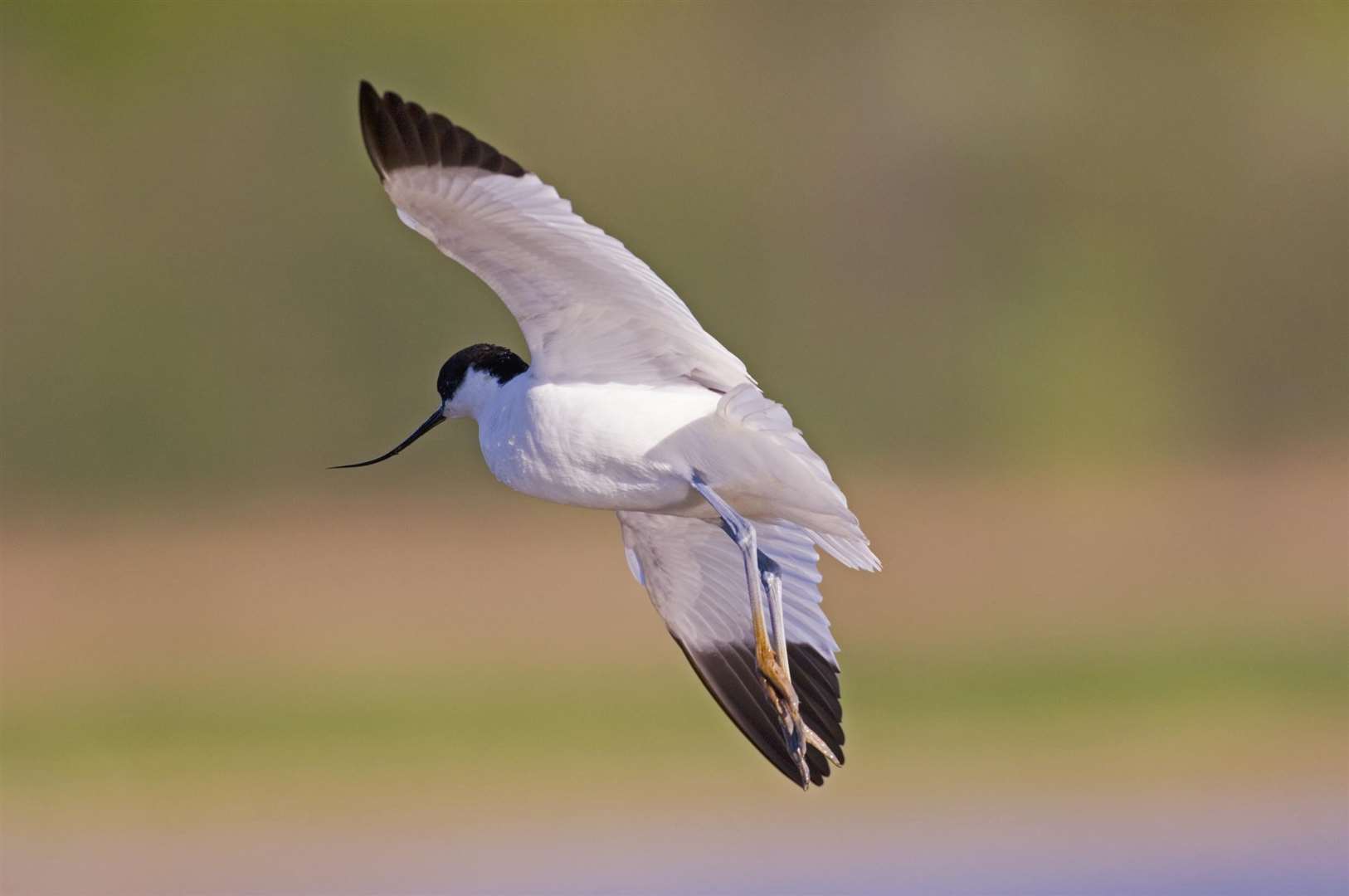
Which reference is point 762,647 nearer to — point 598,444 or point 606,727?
point 598,444

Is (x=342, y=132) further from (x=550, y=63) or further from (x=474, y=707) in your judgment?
(x=474, y=707)

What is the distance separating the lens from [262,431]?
15.3 m

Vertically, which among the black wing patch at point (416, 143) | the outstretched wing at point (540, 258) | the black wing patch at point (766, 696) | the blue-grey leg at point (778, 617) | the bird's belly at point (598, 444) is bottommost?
the black wing patch at point (766, 696)

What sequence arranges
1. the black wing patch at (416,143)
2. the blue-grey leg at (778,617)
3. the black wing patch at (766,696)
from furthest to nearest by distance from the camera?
the black wing patch at (766,696)
the blue-grey leg at (778,617)
the black wing patch at (416,143)

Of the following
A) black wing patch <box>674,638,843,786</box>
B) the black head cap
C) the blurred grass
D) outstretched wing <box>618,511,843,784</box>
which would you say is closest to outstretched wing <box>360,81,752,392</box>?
the black head cap

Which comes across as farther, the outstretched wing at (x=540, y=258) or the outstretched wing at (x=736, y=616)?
the outstretched wing at (x=736, y=616)

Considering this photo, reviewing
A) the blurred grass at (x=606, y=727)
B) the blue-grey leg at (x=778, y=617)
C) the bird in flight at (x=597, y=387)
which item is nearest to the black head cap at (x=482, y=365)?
the bird in flight at (x=597, y=387)

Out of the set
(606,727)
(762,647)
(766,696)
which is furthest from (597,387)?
(606,727)

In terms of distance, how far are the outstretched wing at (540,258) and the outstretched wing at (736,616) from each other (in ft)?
2.91

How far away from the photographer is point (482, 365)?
6.32m

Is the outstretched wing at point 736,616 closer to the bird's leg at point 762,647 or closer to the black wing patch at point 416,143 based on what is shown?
the bird's leg at point 762,647

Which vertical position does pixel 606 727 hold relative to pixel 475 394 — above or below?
below

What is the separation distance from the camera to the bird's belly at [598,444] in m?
5.88

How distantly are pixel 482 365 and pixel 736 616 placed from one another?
3.91 feet
